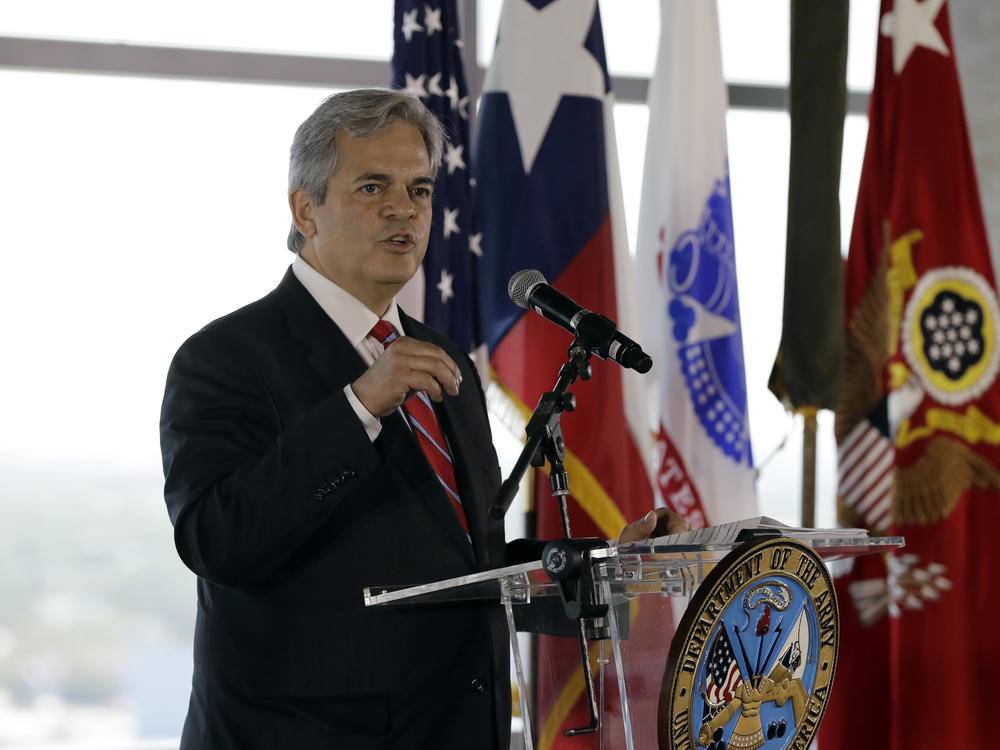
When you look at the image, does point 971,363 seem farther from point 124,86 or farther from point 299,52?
point 124,86

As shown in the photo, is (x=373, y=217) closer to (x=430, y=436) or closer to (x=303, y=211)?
(x=303, y=211)

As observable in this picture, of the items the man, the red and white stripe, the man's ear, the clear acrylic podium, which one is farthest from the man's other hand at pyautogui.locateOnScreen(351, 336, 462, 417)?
the red and white stripe

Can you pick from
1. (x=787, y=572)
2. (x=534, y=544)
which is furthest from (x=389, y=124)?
(x=787, y=572)

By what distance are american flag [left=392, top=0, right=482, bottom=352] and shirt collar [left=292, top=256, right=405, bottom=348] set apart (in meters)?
1.38

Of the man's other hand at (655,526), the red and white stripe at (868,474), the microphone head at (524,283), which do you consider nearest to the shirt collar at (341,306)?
the microphone head at (524,283)

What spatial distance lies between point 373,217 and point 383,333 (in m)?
0.21

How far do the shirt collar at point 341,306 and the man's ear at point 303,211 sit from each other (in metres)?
0.08

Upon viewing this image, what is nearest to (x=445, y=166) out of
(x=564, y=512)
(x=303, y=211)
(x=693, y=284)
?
(x=693, y=284)

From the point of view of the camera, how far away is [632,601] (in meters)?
1.34

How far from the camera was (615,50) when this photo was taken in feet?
14.3

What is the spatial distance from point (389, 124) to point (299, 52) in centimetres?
227

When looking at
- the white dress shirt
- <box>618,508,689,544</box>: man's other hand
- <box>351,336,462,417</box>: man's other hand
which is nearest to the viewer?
<box>351,336,462,417</box>: man's other hand

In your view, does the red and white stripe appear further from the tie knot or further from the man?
the tie knot

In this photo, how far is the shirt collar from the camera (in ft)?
6.32
